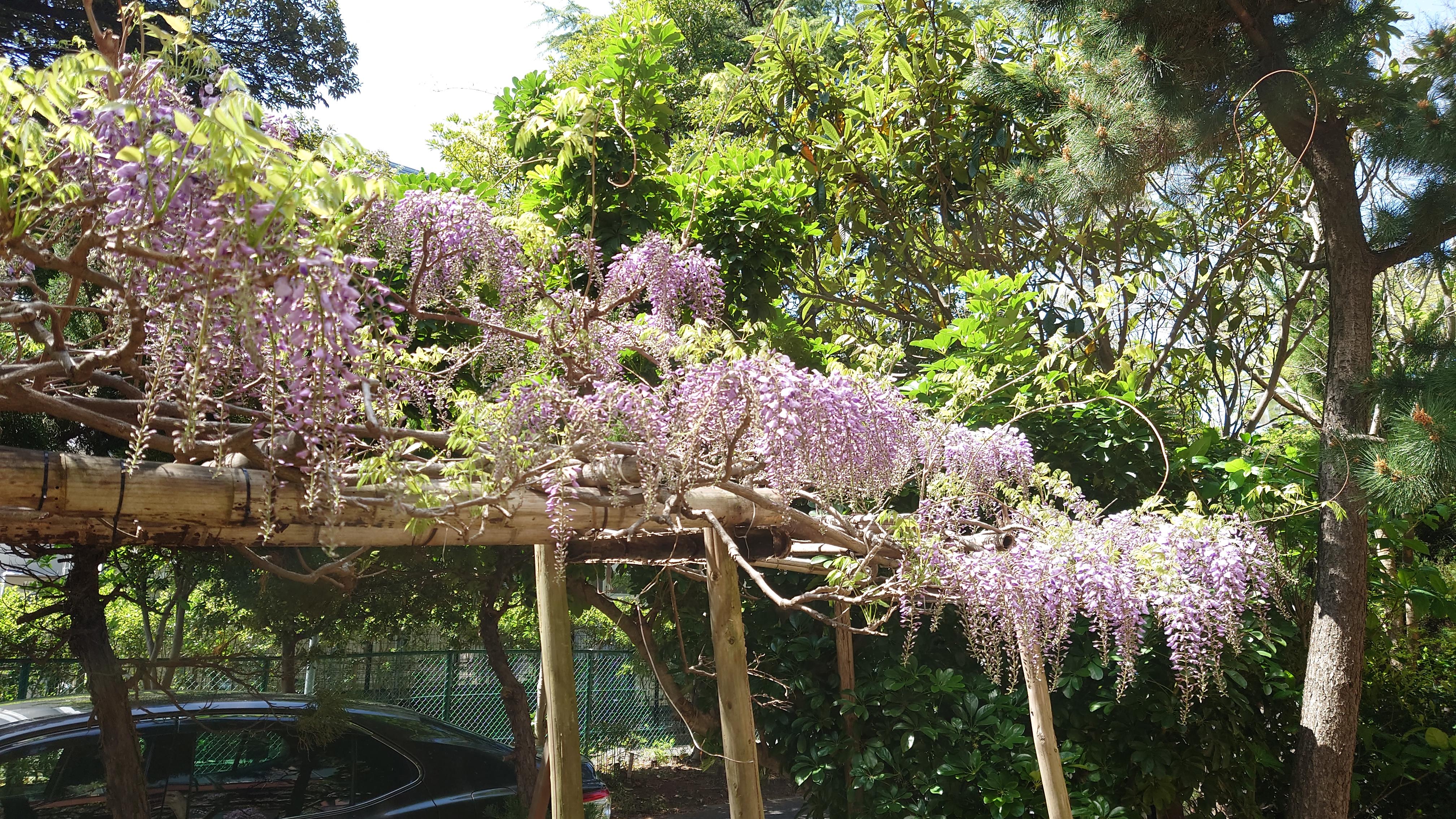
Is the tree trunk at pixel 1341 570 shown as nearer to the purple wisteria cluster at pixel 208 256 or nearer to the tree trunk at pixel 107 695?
the purple wisteria cluster at pixel 208 256

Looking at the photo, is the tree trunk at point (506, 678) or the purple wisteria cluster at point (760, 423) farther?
the tree trunk at point (506, 678)

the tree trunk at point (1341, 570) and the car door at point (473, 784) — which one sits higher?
the tree trunk at point (1341, 570)

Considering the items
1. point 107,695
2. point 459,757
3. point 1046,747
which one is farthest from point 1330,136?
point 107,695

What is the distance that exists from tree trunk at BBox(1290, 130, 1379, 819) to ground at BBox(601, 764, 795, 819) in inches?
153

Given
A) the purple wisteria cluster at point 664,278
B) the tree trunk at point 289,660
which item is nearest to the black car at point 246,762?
the tree trunk at point 289,660

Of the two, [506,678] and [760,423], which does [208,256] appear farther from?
[506,678]

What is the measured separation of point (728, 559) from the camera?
10.2ft

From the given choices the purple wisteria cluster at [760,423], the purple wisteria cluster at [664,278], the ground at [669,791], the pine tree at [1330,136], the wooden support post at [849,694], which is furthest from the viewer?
the ground at [669,791]

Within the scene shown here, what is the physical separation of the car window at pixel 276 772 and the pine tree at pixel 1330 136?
13.4 feet

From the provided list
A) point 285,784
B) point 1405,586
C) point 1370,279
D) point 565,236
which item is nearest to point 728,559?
point 565,236

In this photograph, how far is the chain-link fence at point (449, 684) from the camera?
573 centimetres

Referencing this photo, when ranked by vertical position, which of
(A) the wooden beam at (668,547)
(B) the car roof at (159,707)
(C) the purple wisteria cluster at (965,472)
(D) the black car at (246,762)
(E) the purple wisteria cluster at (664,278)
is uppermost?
(E) the purple wisteria cluster at (664,278)

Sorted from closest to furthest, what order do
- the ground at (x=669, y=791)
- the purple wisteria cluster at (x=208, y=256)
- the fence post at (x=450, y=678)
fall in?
the purple wisteria cluster at (x=208, y=256)
the ground at (x=669, y=791)
the fence post at (x=450, y=678)

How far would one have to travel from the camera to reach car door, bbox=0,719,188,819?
10.9 ft
